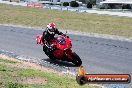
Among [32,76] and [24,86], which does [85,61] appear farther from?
→ [24,86]

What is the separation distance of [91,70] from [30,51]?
530 centimetres

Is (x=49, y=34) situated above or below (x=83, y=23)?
above

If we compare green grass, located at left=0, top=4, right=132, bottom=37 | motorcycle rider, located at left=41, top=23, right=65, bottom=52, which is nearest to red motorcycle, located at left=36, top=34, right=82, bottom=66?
motorcycle rider, located at left=41, top=23, right=65, bottom=52

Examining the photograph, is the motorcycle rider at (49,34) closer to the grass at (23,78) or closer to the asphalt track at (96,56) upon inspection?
the asphalt track at (96,56)

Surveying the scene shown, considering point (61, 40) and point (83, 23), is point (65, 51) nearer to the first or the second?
point (61, 40)

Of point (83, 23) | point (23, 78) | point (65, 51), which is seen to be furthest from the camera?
point (83, 23)

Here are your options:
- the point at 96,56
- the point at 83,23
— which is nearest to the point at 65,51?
the point at 96,56

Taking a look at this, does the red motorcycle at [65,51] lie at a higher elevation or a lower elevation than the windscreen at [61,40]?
lower

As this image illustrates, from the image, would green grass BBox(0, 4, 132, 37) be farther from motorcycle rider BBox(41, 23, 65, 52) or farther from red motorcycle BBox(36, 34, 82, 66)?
red motorcycle BBox(36, 34, 82, 66)

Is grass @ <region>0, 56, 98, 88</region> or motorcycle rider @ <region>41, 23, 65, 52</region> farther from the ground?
motorcycle rider @ <region>41, 23, 65, 52</region>

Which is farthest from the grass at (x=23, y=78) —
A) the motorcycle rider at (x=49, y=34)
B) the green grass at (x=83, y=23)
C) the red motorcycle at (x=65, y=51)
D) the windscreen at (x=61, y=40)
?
the green grass at (x=83, y=23)

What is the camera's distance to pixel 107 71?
13195mm

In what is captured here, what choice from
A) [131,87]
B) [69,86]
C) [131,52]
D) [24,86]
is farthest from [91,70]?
[131,52]

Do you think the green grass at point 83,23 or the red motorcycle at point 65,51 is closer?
the red motorcycle at point 65,51
